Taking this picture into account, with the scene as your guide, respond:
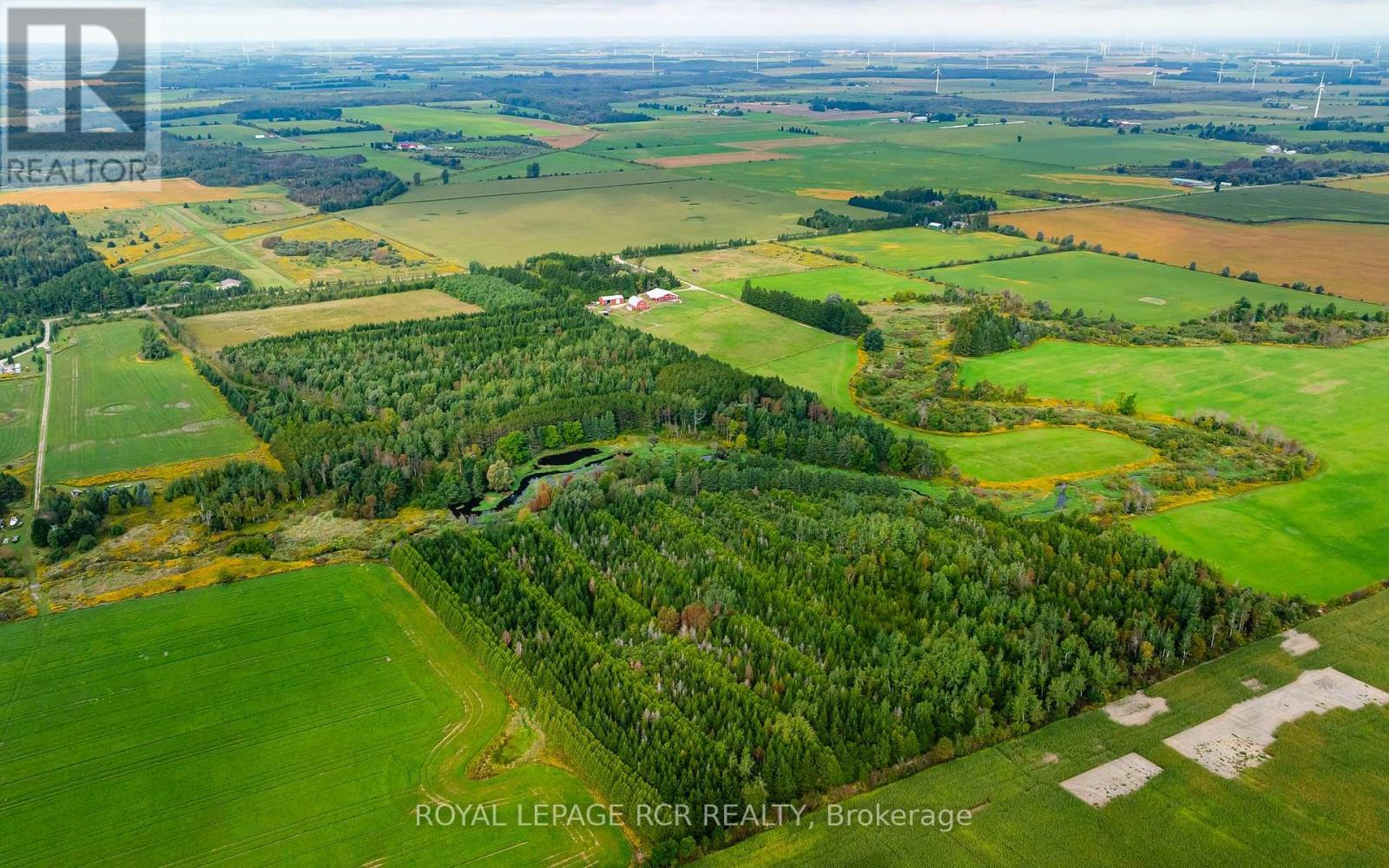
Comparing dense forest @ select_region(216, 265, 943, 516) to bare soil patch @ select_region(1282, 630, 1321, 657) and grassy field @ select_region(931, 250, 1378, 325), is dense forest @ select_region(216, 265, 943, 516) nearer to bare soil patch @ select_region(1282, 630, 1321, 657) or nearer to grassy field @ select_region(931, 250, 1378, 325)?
bare soil patch @ select_region(1282, 630, 1321, 657)

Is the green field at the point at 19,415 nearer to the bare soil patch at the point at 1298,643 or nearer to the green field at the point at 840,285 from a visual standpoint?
the green field at the point at 840,285

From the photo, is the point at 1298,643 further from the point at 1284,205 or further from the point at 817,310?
the point at 1284,205

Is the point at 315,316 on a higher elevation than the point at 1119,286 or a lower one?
lower

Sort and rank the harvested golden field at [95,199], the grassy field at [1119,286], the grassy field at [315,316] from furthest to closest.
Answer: the harvested golden field at [95,199]
the grassy field at [1119,286]
the grassy field at [315,316]

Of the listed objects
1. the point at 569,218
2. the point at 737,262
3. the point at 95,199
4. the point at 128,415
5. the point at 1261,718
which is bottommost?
the point at 128,415

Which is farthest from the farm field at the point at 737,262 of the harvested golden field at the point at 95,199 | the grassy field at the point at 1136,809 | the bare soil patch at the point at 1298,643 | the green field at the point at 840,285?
the harvested golden field at the point at 95,199

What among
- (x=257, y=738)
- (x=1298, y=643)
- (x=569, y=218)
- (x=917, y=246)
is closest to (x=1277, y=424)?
(x=1298, y=643)
